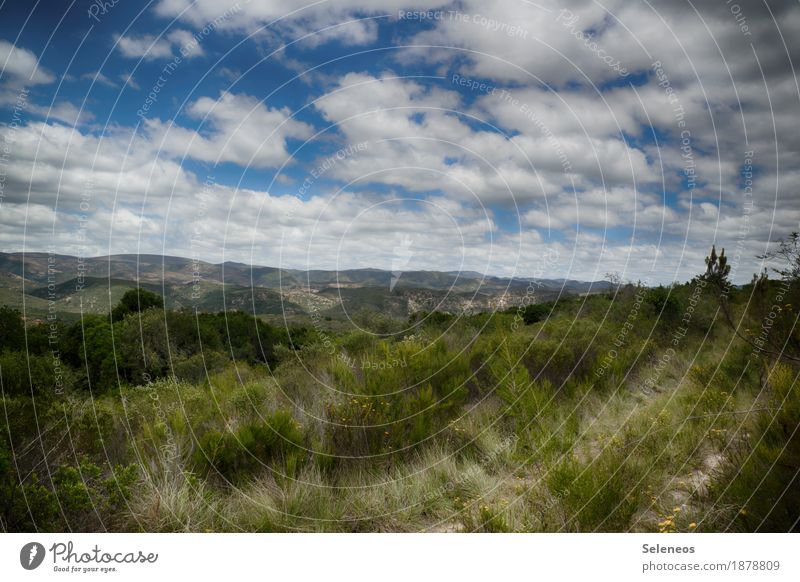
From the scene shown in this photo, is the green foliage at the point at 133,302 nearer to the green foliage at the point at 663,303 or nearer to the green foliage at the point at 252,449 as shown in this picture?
the green foliage at the point at 252,449

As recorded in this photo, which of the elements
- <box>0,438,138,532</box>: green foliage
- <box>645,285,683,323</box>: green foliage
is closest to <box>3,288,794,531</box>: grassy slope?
<box>0,438,138,532</box>: green foliage

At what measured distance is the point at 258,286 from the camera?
26.2 ft

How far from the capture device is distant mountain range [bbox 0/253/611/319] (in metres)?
4.55

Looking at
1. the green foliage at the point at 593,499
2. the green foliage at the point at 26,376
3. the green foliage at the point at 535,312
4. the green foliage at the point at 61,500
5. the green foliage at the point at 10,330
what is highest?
the green foliage at the point at 535,312

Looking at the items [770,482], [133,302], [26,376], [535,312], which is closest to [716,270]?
[770,482]

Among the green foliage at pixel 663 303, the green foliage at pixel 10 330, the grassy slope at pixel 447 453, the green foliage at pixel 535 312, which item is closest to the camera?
the grassy slope at pixel 447 453

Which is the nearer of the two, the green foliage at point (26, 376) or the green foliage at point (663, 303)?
the green foliage at point (26, 376)

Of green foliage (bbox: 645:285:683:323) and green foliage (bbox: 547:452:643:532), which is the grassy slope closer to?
green foliage (bbox: 547:452:643:532)

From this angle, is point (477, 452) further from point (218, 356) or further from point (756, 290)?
point (218, 356)

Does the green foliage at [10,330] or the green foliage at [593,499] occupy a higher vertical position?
the green foliage at [10,330]

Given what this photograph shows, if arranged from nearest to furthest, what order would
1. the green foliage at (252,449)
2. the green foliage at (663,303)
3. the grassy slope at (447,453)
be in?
1. the grassy slope at (447,453)
2. the green foliage at (252,449)
3. the green foliage at (663,303)

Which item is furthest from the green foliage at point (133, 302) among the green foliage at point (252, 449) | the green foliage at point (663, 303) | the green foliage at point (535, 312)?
the green foliage at point (663, 303)

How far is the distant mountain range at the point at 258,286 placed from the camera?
4551 mm
